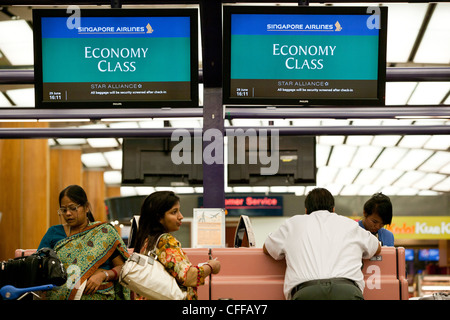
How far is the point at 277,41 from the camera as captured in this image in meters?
4.86

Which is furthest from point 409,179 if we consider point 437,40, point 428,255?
point 437,40

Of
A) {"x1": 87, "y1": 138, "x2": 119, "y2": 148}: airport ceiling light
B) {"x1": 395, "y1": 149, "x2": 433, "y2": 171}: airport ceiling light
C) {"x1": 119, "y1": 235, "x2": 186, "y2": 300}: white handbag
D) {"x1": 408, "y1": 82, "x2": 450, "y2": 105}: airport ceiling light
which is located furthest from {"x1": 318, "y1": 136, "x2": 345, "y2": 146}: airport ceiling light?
{"x1": 119, "y1": 235, "x2": 186, "y2": 300}: white handbag

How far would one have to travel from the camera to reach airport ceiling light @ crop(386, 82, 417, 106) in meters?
13.7

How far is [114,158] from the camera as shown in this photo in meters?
24.2

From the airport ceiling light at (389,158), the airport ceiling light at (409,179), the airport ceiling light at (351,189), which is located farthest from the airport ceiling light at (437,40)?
the airport ceiling light at (351,189)

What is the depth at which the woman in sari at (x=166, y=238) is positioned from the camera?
331cm

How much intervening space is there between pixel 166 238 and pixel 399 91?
12.0 meters

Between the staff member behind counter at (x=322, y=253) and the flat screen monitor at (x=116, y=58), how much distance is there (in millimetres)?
1477

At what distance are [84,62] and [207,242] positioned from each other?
6.03ft

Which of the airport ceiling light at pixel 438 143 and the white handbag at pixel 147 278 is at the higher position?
the airport ceiling light at pixel 438 143

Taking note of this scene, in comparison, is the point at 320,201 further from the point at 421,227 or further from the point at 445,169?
the point at 445,169

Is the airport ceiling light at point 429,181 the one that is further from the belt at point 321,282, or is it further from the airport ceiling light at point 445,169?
the belt at point 321,282

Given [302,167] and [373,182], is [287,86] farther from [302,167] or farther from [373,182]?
[373,182]
